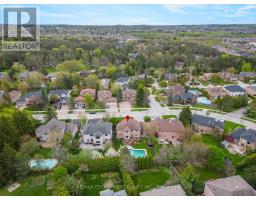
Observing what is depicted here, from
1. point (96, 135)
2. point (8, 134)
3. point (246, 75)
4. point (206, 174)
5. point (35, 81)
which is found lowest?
point (206, 174)

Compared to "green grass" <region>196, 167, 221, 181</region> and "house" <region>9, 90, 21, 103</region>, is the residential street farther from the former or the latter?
"green grass" <region>196, 167, 221, 181</region>

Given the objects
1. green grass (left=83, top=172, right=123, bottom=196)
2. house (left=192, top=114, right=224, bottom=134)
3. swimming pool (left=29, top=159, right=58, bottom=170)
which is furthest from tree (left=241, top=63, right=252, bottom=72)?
swimming pool (left=29, top=159, right=58, bottom=170)

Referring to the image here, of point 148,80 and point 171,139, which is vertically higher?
point 148,80

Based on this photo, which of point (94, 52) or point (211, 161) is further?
point (94, 52)

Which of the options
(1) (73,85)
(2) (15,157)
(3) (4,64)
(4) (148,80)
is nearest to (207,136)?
(2) (15,157)

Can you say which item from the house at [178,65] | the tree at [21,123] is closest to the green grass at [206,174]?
the tree at [21,123]

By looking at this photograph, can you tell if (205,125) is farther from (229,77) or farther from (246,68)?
(246,68)

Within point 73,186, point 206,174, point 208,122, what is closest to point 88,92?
point 208,122

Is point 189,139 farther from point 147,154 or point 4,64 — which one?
point 4,64

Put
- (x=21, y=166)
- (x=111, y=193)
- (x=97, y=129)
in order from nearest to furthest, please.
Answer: (x=111, y=193) < (x=21, y=166) < (x=97, y=129)
